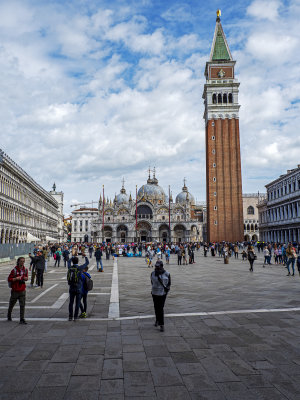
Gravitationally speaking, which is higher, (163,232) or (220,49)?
(220,49)

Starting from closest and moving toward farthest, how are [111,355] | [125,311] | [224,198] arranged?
[111,355] < [125,311] < [224,198]

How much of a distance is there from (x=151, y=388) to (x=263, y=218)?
58629 mm

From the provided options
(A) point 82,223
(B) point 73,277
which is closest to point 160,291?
(B) point 73,277

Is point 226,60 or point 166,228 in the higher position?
point 226,60

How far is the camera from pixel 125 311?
8.47m

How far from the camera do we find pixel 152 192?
94312mm

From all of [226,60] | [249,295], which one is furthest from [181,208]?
[249,295]

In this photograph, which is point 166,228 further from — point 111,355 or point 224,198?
point 111,355

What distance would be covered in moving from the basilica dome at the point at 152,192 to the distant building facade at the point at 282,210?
38.4 meters

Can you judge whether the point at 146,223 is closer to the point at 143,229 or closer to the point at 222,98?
the point at 143,229

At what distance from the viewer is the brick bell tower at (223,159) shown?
56312mm

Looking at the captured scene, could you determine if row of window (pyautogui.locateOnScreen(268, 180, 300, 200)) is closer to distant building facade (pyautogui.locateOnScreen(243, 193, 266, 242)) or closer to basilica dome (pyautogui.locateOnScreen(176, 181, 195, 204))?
distant building facade (pyautogui.locateOnScreen(243, 193, 266, 242))

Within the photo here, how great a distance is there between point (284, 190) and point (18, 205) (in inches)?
1514

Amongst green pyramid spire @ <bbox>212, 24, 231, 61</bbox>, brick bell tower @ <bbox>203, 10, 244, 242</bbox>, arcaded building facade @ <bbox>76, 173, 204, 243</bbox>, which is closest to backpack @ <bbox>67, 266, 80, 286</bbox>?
brick bell tower @ <bbox>203, 10, 244, 242</bbox>
